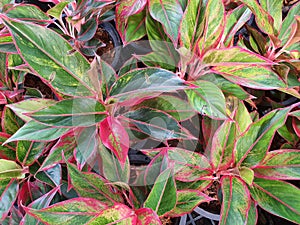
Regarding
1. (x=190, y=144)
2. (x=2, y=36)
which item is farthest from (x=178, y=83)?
(x=2, y=36)

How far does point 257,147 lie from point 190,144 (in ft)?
0.60

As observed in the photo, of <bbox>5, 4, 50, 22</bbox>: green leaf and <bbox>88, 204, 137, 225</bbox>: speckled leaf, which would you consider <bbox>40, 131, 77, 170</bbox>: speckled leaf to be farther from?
<bbox>5, 4, 50, 22</bbox>: green leaf

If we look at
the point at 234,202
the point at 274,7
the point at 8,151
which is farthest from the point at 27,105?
the point at 274,7

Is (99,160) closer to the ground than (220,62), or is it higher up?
closer to the ground

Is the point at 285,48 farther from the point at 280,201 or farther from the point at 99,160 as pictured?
the point at 99,160

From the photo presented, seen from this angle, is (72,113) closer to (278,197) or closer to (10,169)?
(10,169)

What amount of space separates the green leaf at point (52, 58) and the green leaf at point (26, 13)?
0.29 meters

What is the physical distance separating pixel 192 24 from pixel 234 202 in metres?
0.45

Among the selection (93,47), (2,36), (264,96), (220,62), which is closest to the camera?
(220,62)

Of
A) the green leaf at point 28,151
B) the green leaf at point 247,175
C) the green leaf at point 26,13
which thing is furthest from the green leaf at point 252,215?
the green leaf at point 26,13

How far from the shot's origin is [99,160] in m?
0.88

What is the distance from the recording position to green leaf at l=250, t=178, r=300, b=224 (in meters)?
0.80

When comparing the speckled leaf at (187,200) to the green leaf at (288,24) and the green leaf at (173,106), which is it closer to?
the green leaf at (173,106)

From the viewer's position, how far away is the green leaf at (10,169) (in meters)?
0.85
